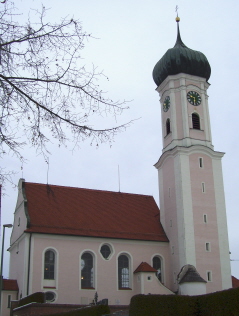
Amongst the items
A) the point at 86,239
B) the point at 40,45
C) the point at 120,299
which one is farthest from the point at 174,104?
the point at 40,45

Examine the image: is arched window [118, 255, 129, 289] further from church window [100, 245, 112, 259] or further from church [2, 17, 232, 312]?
church window [100, 245, 112, 259]

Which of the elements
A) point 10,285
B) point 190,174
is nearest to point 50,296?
point 10,285

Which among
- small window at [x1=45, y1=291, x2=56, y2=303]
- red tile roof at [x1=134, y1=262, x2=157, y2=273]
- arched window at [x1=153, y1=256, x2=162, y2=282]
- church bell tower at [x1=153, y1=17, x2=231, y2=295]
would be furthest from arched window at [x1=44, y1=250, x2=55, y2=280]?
church bell tower at [x1=153, y1=17, x2=231, y2=295]

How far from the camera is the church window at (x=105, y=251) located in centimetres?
3262

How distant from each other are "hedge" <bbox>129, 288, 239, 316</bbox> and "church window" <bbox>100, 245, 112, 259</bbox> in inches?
515

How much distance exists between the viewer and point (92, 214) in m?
35.0

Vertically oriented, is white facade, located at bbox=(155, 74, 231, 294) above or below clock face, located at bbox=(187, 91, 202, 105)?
below

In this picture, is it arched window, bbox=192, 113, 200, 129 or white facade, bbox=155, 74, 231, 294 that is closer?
white facade, bbox=155, 74, 231, 294

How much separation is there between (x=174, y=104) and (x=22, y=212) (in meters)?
14.6

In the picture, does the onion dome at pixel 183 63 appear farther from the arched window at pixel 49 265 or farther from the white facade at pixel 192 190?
the arched window at pixel 49 265

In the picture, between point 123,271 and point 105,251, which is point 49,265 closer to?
point 105,251

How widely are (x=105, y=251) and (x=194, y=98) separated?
14212mm

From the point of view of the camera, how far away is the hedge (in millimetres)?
16781

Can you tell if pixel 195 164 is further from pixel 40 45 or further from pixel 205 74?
pixel 40 45
